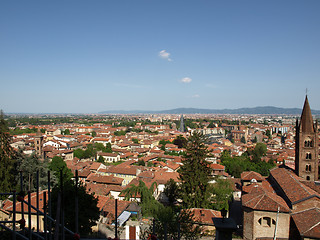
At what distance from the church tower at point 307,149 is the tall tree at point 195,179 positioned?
9.54 m

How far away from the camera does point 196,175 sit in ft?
51.6

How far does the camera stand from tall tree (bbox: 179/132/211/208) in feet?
50.6

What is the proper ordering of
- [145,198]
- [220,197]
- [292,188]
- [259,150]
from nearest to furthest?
[292,188]
[145,198]
[220,197]
[259,150]

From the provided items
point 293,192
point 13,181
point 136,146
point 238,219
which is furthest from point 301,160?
point 136,146

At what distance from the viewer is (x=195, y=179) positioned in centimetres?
1566

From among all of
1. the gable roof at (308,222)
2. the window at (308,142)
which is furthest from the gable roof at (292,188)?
the window at (308,142)

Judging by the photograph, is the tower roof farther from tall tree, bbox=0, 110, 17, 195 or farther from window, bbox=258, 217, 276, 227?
tall tree, bbox=0, 110, 17, 195

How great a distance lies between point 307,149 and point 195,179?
447 inches

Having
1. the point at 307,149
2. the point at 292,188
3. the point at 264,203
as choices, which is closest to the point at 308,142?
the point at 307,149

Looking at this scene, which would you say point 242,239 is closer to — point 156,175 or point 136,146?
point 156,175

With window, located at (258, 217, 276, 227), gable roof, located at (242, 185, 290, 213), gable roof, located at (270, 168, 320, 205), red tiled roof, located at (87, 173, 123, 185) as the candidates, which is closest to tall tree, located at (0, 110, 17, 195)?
red tiled roof, located at (87, 173, 123, 185)

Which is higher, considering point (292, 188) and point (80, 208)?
Answer: point (80, 208)

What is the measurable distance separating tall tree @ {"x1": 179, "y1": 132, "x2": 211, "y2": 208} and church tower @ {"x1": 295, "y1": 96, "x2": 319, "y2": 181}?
954 cm

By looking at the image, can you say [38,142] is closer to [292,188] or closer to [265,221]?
[265,221]
